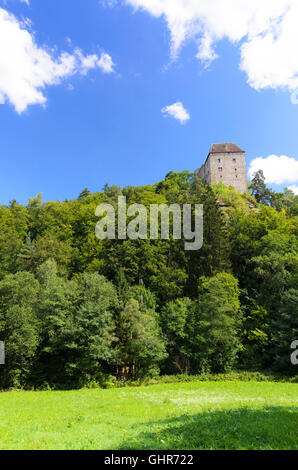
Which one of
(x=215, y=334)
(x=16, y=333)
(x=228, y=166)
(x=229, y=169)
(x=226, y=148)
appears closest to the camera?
(x=16, y=333)

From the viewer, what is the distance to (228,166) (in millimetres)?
89875

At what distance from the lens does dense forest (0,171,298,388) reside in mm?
30344

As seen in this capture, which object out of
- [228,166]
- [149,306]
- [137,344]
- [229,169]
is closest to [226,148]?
[228,166]

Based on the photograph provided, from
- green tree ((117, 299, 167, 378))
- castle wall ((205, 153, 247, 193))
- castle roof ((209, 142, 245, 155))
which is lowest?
green tree ((117, 299, 167, 378))

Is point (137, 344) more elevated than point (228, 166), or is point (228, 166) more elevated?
point (228, 166)

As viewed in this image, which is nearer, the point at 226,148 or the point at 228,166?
the point at 228,166

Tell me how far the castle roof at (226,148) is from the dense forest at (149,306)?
46860 millimetres

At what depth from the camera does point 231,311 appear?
34562 mm

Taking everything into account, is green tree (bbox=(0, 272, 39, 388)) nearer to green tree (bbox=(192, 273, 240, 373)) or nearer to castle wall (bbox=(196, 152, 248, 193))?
green tree (bbox=(192, 273, 240, 373))

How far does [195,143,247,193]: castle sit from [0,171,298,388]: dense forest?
3966 cm

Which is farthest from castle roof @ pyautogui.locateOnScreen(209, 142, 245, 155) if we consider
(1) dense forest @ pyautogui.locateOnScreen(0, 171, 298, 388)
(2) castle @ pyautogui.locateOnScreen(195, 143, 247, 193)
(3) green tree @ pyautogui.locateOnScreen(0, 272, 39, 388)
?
Answer: (3) green tree @ pyautogui.locateOnScreen(0, 272, 39, 388)

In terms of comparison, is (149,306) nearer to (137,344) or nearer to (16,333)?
(137,344)

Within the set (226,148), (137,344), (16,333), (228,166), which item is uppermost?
(226,148)

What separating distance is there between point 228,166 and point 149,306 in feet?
215
